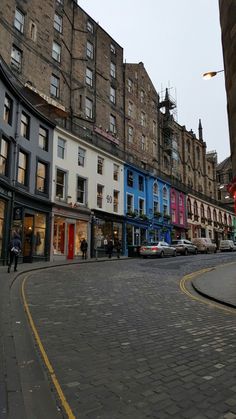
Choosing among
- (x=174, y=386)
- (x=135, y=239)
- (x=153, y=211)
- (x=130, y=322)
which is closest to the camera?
(x=174, y=386)

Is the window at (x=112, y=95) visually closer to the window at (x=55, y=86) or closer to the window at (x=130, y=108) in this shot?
the window at (x=130, y=108)

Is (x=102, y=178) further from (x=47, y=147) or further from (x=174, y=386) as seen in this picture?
(x=174, y=386)

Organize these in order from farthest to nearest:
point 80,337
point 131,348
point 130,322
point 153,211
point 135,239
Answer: point 153,211 < point 135,239 < point 130,322 < point 80,337 < point 131,348

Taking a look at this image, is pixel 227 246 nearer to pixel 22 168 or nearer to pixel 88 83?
pixel 88 83

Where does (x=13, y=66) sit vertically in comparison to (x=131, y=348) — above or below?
above

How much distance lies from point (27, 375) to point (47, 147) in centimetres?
2277

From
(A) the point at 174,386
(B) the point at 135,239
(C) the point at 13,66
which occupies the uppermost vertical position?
(C) the point at 13,66

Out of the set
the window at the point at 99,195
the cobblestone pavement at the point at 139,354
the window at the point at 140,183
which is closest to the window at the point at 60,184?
the window at the point at 99,195

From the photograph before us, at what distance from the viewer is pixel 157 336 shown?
232 inches

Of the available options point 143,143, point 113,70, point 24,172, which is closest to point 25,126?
point 24,172

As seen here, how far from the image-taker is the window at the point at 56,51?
29967 mm

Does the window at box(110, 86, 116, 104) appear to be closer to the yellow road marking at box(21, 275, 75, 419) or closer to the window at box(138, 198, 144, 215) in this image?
the window at box(138, 198, 144, 215)

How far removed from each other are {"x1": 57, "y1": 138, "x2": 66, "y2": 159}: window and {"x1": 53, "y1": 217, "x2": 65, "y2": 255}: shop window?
16.3ft

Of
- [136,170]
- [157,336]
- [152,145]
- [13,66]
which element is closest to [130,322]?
[157,336]
